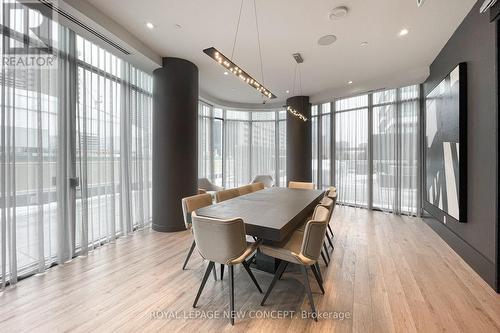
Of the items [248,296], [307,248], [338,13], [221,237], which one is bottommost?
[248,296]

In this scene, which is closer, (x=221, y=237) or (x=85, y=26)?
(x=221, y=237)

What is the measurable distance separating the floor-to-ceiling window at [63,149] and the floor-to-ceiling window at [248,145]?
3.32 m

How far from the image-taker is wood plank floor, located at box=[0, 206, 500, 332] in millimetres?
1741

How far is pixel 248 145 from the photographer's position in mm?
7426

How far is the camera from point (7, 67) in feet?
7.04

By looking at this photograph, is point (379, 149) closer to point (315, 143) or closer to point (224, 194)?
point (315, 143)

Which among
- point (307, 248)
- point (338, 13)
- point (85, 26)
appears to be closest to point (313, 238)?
point (307, 248)

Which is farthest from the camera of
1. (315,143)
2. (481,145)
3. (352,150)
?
(315,143)

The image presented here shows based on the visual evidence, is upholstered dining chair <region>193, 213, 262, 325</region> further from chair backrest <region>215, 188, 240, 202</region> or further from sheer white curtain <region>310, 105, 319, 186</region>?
sheer white curtain <region>310, 105, 319, 186</region>

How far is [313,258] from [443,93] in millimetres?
3605

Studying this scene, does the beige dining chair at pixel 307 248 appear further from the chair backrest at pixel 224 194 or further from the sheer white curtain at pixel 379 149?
the sheer white curtain at pixel 379 149

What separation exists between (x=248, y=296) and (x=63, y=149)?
2893 millimetres

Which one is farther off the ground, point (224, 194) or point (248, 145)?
point (248, 145)

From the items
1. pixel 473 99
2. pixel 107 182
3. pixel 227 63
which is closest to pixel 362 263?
pixel 473 99
